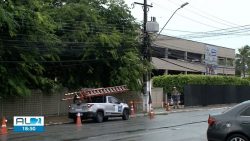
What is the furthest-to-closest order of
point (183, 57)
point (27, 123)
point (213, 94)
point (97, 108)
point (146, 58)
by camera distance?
point (183, 57), point (213, 94), point (146, 58), point (97, 108), point (27, 123)

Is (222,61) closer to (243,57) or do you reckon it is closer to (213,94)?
(213,94)

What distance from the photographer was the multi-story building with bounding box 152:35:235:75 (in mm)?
66963

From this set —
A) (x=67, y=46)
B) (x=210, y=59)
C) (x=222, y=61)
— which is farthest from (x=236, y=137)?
(x=222, y=61)

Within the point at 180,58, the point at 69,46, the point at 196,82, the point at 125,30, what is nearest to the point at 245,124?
the point at 69,46

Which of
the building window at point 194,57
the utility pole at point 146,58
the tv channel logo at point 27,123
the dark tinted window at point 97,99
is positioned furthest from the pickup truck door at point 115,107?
the building window at point 194,57

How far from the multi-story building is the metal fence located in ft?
36.7

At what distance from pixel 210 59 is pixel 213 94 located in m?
20.2

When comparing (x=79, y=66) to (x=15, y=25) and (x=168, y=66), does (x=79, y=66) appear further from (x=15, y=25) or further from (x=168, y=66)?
(x=168, y=66)

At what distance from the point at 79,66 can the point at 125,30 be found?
14.7 ft

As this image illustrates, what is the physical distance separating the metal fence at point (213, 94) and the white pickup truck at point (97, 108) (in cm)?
1757

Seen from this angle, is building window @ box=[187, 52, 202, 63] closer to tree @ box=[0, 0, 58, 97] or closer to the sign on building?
the sign on building

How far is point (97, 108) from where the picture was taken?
28266 mm

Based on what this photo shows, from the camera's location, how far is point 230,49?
8919 cm

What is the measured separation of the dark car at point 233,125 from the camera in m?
12.8
